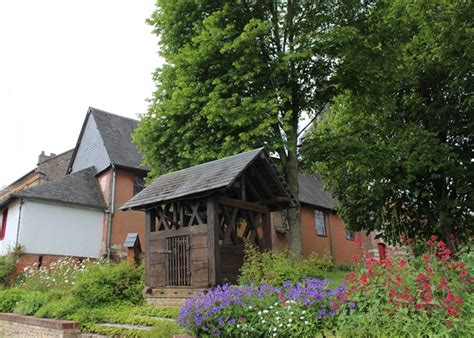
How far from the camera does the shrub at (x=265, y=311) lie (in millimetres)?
5949

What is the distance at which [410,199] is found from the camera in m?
17.8

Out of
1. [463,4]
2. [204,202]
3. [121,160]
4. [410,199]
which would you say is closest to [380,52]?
[463,4]

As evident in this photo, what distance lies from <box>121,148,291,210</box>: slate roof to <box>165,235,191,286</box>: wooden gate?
103cm

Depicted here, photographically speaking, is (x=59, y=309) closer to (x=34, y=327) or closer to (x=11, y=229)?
(x=34, y=327)

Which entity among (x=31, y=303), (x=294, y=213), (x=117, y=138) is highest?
(x=117, y=138)

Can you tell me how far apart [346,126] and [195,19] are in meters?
7.40

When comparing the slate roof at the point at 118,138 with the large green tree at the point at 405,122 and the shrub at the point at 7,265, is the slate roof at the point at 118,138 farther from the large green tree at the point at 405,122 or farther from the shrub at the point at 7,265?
the large green tree at the point at 405,122

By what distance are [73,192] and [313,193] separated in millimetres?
15577

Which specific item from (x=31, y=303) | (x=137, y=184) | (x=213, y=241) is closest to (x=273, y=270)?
(x=213, y=241)

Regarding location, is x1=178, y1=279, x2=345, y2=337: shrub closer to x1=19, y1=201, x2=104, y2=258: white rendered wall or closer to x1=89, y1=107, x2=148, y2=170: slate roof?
x1=19, y1=201, x2=104, y2=258: white rendered wall

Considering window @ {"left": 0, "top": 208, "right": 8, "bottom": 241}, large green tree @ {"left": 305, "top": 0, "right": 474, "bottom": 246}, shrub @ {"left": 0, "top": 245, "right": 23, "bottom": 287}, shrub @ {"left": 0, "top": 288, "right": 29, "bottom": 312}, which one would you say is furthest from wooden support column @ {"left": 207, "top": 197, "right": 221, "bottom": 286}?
window @ {"left": 0, "top": 208, "right": 8, "bottom": 241}

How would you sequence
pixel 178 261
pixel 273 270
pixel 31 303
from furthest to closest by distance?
1. pixel 31 303
2. pixel 178 261
3. pixel 273 270

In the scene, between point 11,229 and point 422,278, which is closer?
point 422,278

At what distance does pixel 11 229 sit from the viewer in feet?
66.7
